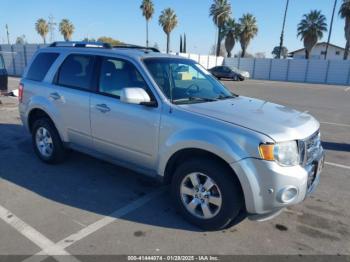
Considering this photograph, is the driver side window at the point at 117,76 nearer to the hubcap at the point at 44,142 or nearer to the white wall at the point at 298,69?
the hubcap at the point at 44,142

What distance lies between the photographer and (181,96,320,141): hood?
311cm

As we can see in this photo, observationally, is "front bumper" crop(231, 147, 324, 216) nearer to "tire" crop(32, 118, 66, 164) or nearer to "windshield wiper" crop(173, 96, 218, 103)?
"windshield wiper" crop(173, 96, 218, 103)

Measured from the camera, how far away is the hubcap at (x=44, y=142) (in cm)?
509

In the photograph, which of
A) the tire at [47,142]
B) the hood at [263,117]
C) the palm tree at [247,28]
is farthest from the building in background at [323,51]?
the tire at [47,142]

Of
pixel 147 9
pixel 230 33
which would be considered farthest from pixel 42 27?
pixel 230 33

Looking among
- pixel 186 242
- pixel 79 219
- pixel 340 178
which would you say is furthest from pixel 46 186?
pixel 340 178

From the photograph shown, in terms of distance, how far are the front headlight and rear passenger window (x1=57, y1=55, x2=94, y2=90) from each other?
8.43 ft

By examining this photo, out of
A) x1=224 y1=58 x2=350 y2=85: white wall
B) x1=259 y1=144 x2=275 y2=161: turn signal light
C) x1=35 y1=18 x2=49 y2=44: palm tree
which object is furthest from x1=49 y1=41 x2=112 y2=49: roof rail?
x1=35 y1=18 x2=49 y2=44: palm tree

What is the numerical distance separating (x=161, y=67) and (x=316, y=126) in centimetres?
198

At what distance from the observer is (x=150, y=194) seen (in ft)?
14.1

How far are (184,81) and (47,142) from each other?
252cm

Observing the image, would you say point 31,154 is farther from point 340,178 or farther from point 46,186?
point 340,178

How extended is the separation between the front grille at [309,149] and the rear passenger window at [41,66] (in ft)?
12.6

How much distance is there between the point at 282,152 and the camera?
3000 mm
